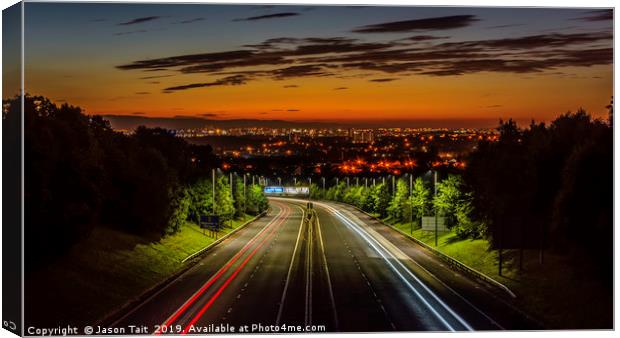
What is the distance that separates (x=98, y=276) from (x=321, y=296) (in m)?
14.2

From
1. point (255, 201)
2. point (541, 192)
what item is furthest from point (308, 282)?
point (255, 201)

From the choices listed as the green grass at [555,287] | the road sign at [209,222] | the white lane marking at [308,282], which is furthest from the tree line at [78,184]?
the green grass at [555,287]

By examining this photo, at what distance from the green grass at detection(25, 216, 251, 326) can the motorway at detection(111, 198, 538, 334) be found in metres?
1.85

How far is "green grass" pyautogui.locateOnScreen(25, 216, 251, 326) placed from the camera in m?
43.3

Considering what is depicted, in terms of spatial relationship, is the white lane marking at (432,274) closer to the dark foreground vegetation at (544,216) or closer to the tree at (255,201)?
the dark foreground vegetation at (544,216)

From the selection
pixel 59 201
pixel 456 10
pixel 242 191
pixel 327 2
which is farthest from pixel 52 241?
pixel 242 191

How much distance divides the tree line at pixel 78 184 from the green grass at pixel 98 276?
1776mm

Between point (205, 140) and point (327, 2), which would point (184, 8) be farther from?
point (205, 140)

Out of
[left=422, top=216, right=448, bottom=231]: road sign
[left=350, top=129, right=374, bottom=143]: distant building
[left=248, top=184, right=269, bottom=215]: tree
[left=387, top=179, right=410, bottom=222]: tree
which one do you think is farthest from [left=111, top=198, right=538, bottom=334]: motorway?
[left=248, top=184, right=269, bottom=215]: tree

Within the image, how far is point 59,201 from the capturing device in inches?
2093

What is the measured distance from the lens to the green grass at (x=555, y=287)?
4344cm

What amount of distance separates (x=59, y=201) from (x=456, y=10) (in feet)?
87.8

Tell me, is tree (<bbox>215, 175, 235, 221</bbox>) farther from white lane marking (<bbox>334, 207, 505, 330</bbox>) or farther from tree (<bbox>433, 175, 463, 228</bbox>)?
tree (<bbox>433, 175, 463, 228</bbox>)

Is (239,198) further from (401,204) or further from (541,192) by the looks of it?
(541,192)
